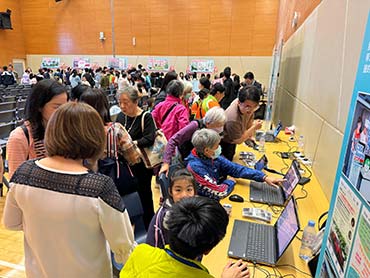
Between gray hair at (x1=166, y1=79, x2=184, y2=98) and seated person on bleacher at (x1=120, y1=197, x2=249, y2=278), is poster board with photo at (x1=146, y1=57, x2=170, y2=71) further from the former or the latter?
seated person on bleacher at (x1=120, y1=197, x2=249, y2=278)

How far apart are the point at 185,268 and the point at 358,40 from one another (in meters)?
1.80

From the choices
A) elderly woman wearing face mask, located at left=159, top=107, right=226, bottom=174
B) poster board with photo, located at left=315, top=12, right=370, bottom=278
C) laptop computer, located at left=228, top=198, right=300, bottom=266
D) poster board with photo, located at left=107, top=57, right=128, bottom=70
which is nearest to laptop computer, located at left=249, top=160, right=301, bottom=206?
laptop computer, located at left=228, top=198, right=300, bottom=266

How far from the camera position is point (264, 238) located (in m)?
1.59

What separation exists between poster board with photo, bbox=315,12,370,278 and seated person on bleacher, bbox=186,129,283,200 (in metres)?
1.05

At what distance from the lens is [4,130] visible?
430 centimetres

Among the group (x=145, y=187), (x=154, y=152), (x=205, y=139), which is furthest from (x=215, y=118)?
(x=145, y=187)

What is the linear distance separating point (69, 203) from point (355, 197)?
Answer: 1016 mm

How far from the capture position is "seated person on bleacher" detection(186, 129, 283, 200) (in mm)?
2066

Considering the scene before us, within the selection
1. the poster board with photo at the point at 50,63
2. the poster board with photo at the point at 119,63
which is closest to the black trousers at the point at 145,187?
the poster board with photo at the point at 119,63

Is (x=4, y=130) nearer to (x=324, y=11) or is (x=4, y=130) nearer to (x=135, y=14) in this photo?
(x=324, y=11)

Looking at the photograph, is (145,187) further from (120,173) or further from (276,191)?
(276,191)

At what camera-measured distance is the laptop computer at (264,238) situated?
1.38 m

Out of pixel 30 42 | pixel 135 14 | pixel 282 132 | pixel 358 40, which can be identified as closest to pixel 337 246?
pixel 358 40

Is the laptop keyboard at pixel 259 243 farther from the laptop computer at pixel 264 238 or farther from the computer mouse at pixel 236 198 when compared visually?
the computer mouse at pixel 236 198
